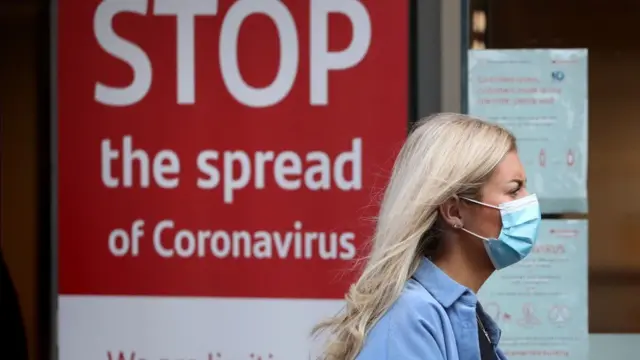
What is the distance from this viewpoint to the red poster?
13.5ft

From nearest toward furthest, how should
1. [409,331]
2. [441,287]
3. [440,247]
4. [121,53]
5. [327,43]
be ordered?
[409,331] → [441,287] → [440,247] → [327,43] → [121,53]

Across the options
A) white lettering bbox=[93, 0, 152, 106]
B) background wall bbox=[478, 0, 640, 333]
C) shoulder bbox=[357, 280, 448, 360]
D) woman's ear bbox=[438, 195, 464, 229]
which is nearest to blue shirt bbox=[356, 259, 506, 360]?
shoulder bbox=[357, 280, 448, 360]

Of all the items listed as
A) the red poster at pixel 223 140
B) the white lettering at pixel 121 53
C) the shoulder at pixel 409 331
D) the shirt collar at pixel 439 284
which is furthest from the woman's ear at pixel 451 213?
the white lettering at pixel 121 53

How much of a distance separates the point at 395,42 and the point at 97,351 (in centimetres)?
177

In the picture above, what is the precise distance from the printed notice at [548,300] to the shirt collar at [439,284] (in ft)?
6.56

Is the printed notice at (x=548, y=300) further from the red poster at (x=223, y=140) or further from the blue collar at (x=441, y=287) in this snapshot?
the blue collar at (x=441, y=287)

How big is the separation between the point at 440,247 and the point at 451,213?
0.28 ft

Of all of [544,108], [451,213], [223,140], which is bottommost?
[451,213]

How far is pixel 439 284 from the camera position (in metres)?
2.22

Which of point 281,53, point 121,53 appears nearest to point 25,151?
point 121,53

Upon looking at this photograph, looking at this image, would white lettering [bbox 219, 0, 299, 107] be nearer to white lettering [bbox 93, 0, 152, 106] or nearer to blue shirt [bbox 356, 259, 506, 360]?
white lettering [bbox 93, 0, 152, 106]

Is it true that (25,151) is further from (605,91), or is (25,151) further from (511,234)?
(511,234)

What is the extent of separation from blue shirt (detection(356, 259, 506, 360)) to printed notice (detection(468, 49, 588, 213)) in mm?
2028

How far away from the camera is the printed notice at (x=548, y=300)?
13.8 ft
